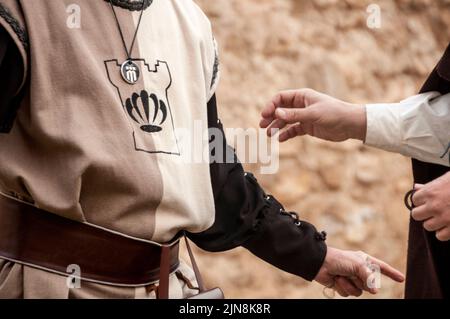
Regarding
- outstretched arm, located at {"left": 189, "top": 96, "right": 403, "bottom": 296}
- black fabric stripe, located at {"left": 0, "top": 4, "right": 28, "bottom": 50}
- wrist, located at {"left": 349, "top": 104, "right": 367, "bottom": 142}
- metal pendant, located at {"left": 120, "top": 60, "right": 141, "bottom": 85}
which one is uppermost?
black fabric stripe, located at {"left": 0, "top": 4, "right": 28, "bottom": 50}

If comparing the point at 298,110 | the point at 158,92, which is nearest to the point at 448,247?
the point at 298,110

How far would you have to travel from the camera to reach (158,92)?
1.56m

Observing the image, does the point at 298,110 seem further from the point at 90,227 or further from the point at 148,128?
the point at 90,227

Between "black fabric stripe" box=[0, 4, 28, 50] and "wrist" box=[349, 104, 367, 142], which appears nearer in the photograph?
"black fabric stripe" box=[0, 4, 28, 50]

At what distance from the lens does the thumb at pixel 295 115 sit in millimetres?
1993

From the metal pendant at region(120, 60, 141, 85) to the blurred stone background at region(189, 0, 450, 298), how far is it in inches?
98.6

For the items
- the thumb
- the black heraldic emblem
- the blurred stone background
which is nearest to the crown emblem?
the black heraldic emblem

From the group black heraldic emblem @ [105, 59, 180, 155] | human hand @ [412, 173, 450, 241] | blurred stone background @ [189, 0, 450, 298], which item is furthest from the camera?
blurred stone background @ [189, 0, 450, 298]

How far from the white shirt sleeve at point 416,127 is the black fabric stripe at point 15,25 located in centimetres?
113

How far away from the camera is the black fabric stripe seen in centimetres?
135

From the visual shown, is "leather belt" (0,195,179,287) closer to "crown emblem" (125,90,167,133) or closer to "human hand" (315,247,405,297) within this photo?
"crown emblem" (125,90,167,133)

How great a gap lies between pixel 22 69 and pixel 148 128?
0.92 ft

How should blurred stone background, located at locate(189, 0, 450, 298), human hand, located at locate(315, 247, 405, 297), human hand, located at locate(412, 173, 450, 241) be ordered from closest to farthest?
human hand, located at locate(412, 173, 450, 241)
human hand, located at locate(315, 247, 405, 297)
blurred stone background, located at locate(189, 0, 450, 298)

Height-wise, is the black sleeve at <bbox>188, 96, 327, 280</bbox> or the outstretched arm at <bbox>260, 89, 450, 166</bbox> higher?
the outstretched arm at <bbox>260, 89, 450, 166</bbox>
